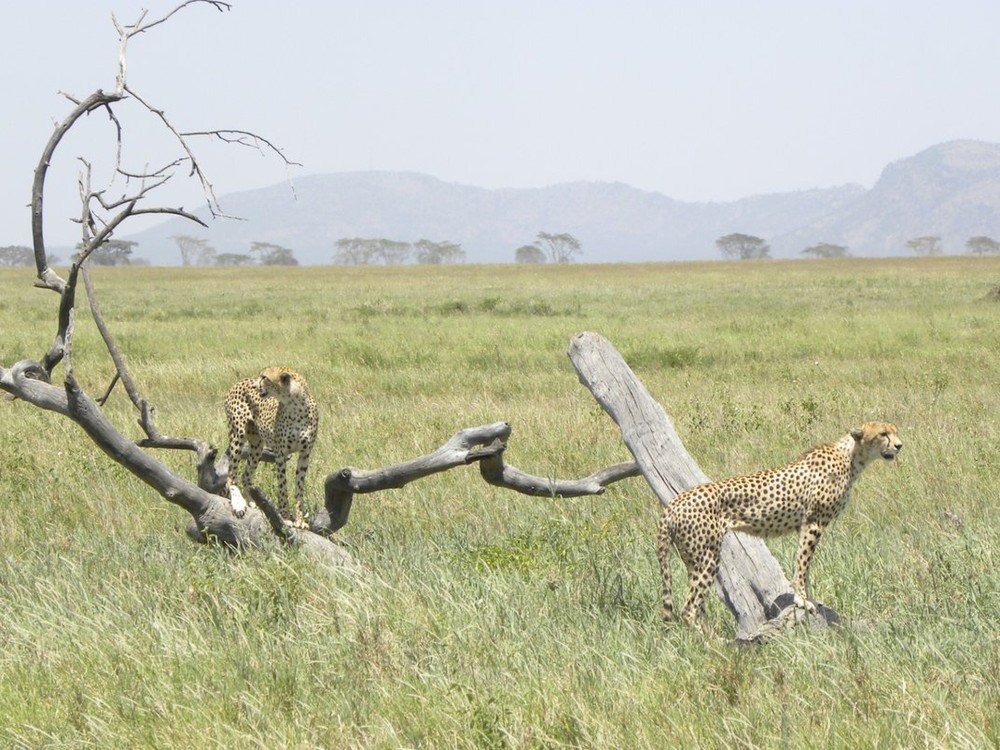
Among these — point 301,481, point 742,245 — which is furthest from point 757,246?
point 301,481

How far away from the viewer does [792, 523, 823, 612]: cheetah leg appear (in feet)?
15.2

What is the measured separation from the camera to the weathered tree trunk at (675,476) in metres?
4.90

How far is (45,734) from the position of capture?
4.09m

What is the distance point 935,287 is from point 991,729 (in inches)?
1493

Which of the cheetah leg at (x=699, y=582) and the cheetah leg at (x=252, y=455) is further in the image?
the cheetah leg at (x=252, y=455)

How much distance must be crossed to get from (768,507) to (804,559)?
281mm

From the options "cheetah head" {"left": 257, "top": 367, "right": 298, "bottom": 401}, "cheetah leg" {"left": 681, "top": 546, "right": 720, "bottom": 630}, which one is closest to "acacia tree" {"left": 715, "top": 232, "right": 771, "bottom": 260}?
"cheetah head" {"left": 257, "top": 367, "right": 298, "bottom": 401}

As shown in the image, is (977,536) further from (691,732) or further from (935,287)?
(935,287)

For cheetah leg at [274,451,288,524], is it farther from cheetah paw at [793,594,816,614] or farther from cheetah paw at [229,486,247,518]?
cheetah paw at [793,594,816,614]

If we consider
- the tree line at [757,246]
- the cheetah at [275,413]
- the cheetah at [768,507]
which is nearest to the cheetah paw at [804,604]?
the cheetah at [768,507]

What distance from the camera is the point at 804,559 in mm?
4621

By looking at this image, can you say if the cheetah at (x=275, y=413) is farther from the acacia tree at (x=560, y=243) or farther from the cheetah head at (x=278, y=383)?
the acacia tree at (x=560, y=243)

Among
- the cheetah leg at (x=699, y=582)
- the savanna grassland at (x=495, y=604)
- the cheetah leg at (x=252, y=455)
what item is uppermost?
the cheetah leg at (x=252, y=455)

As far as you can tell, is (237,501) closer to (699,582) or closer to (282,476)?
(282,476)
